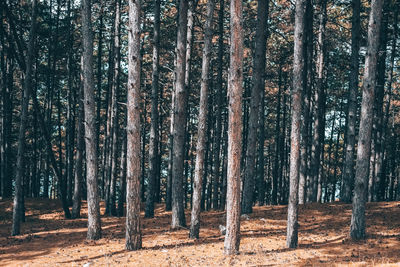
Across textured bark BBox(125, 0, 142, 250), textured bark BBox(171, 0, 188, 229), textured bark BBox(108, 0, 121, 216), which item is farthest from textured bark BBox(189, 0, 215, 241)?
textured bark BBox(108, 0, 121, 216)

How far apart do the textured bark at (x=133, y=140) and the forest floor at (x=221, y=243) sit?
36.4 inches

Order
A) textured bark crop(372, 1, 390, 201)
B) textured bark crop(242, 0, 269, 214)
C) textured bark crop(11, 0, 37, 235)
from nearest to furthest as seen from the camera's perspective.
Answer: textured bark crop(11, 0, 37, 235), textured bark crop(242, 0, 269, 214), textured bark crop(372, 1, 390, 201)

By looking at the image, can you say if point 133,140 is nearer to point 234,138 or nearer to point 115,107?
point 234,138

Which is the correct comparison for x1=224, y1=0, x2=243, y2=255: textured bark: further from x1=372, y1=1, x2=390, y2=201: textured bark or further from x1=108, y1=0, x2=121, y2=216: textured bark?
x1=372, y1=1, x2=390, y2=201: textured bark

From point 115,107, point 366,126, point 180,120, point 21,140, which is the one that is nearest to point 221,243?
point 180,120

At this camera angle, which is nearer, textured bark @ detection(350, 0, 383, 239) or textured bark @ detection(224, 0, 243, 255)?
textured bark @ detection(224, 0, 243, 255)

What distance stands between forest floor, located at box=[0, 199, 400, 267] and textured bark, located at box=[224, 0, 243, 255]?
2.49 ft

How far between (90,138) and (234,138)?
20.4ft

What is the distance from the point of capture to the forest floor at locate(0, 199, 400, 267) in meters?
10.5

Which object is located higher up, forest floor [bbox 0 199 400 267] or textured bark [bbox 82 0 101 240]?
textured bark [bbox 82 0 101 240]

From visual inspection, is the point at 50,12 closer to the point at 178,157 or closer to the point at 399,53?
the point at 178,157

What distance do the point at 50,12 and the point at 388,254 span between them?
2760 centimetres

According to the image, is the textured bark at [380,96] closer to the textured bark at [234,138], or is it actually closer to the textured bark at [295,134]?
the textured bark at [295,134]

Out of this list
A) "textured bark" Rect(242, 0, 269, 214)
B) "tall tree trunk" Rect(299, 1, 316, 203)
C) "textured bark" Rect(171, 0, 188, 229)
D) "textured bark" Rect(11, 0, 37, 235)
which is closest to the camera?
"textured bark" Rect(171, 0, 188, 229)
